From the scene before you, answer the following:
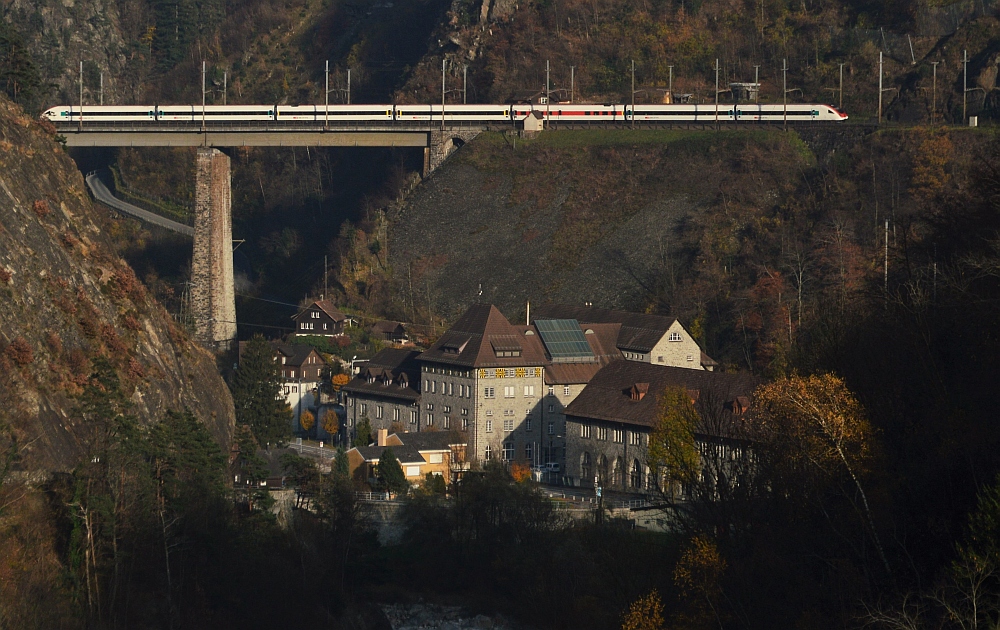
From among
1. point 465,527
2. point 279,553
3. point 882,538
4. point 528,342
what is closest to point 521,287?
point 528,342

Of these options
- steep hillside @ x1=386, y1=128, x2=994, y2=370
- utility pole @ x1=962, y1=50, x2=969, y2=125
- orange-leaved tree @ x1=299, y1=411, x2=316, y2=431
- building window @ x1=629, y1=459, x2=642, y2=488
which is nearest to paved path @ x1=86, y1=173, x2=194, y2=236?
steep hillside @ x1=386, y1=128, x2=994, y2=370

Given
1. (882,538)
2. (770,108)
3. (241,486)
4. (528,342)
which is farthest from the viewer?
(770,108)

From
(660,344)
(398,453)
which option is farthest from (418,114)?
(398,453)

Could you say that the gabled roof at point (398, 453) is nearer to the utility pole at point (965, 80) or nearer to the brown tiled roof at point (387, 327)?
the brown tiled roof at point (387, 327)

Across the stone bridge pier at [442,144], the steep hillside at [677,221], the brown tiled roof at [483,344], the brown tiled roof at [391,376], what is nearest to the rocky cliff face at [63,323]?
the brown tiled roof at [483,344]

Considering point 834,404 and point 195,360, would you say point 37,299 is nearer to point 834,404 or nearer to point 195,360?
point 195,360

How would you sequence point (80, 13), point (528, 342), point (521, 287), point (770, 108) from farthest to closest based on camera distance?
point (80, 13) < point (770, 108) < point (521, 287) < point (528, 342)

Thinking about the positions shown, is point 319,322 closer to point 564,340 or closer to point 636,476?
A: point 564,340
